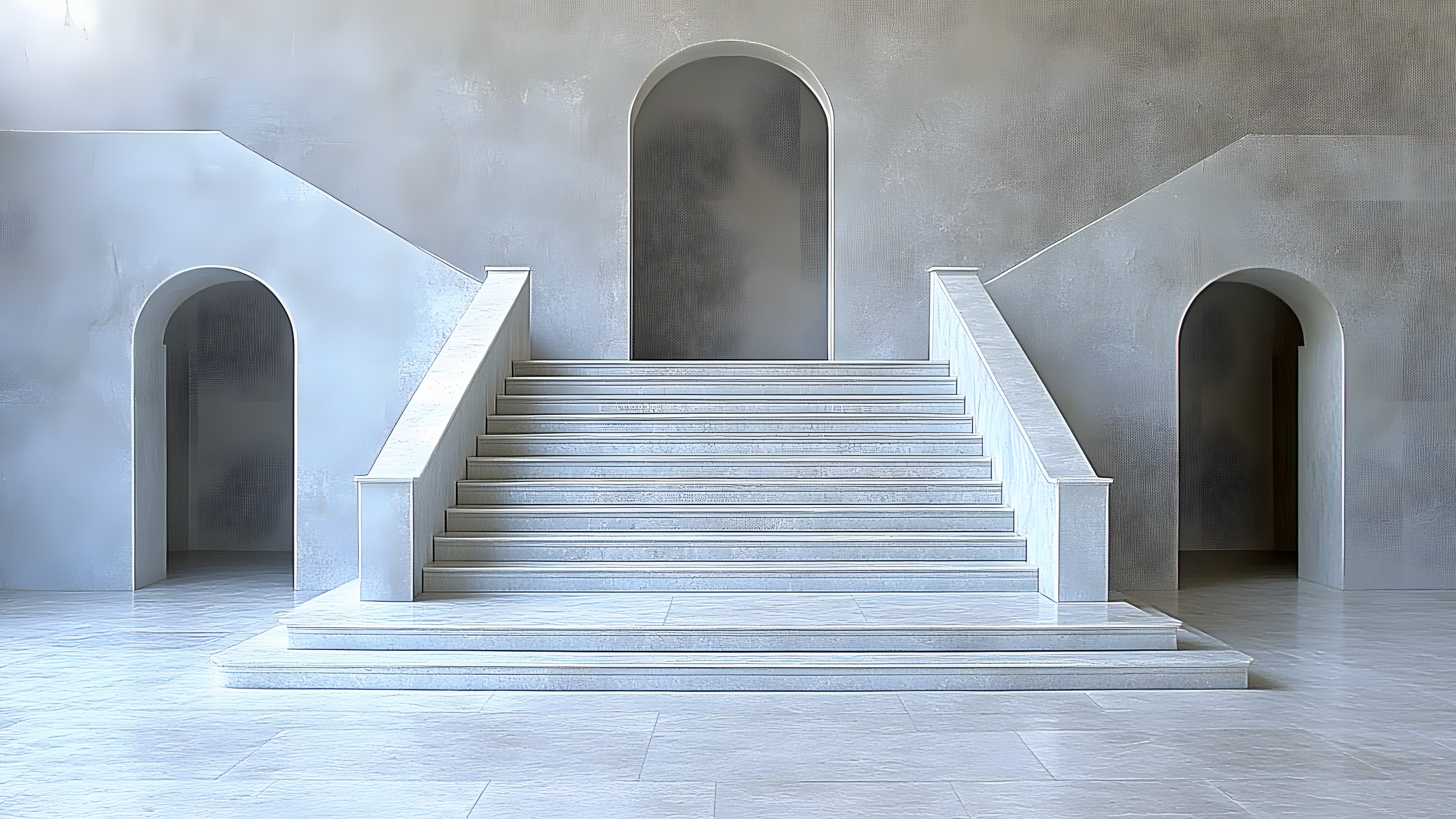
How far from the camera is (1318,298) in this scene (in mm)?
10758

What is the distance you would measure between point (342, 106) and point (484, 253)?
2.18 m

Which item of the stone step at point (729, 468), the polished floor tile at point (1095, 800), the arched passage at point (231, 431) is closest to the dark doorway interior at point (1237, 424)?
the stone step at point (729, 468)

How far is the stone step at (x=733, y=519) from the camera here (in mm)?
8703

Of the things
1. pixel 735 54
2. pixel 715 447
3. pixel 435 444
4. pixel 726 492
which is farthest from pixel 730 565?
pixel 735 54

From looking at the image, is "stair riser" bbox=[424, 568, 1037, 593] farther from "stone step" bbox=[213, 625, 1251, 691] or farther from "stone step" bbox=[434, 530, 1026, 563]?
"stone step" bbox=[213, 625, 1251, 691]

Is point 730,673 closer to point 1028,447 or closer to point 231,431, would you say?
point 1028,447

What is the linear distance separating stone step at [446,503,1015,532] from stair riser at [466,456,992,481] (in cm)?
52

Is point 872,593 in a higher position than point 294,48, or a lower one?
lower

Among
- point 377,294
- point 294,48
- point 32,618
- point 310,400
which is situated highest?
point 294,48

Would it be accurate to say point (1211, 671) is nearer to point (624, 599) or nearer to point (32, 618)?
point (624, 599)

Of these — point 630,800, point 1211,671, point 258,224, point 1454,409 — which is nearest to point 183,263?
point 258,224

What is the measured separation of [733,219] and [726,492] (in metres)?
7.91

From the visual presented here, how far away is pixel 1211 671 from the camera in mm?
6719

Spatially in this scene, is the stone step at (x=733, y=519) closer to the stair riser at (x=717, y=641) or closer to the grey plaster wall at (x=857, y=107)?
the stair riser at (x=717, y=641)
